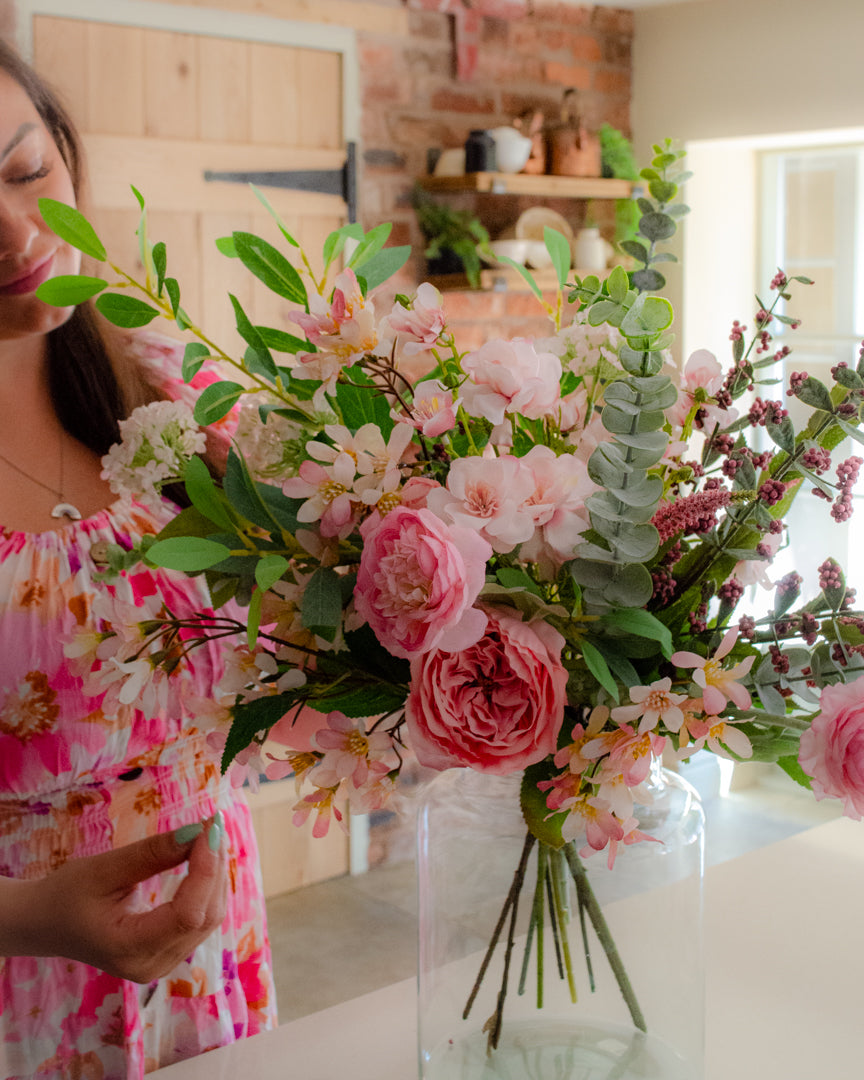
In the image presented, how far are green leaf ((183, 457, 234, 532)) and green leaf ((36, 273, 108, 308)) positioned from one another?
116 millimetres

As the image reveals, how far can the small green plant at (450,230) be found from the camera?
11.9 ft

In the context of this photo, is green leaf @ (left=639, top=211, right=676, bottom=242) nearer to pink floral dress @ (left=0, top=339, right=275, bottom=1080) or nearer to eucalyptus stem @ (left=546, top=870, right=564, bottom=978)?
eucalyptus stem @ (left=546, top=870, right=564, bottom=978)

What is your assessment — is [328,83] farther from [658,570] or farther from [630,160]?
[658,570]

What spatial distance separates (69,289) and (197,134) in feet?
8.53

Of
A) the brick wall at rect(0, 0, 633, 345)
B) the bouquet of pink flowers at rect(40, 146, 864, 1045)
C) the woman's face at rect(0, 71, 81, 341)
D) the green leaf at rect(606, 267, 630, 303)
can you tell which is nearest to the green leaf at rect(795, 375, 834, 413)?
the bouquet of pink flowers at rect(40, 146, 864, 1045)

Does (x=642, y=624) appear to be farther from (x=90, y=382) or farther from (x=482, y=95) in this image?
(x=482, y=95)

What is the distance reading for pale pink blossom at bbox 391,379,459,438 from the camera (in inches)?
26.6

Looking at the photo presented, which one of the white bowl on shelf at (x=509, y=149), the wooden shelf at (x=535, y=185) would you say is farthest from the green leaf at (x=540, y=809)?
the white bowl on shelf at (x=509, y=149)

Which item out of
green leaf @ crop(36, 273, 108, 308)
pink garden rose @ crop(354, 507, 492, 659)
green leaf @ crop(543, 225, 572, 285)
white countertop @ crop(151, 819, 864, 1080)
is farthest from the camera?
white countertop @ crop(151, 819, 864, 1080)

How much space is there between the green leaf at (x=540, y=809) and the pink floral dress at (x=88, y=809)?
2.06 feet

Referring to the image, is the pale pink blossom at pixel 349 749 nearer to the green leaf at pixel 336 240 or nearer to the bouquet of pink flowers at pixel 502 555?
the bouquet of pink flowers at pixel 502 555

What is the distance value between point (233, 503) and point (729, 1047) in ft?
2.11

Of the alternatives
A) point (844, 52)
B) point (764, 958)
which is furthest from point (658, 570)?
point (844, 52)

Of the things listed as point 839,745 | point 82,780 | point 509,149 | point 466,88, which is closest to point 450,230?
point 509,149
